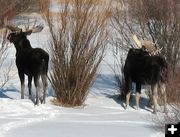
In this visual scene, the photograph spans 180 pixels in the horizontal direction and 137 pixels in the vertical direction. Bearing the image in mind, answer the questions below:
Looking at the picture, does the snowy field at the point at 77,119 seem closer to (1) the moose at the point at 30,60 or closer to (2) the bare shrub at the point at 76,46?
(2) the bare shrub at the point at 76,46

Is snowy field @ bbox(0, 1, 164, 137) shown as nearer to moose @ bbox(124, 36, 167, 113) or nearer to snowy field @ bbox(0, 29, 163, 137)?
snowy field @ bbox(0, 29, 163, 137)

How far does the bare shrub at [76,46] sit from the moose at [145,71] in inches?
32.7

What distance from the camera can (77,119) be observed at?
10.4 meters

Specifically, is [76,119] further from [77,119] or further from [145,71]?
[145,71]

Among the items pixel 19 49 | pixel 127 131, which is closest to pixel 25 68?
pixel 19 49

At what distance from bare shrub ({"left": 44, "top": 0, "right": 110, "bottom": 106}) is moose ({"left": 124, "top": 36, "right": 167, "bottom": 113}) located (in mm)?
831

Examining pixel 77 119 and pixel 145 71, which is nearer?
pixel 77 119

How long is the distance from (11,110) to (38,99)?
3.31 feet

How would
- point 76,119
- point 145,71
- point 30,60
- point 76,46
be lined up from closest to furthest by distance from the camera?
1. point 76,119
2. point 30,60
3. point 145,71
4. point 76,46

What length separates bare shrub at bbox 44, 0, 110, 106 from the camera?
12.5 m

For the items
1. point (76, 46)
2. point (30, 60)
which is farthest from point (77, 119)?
point (76, 46)

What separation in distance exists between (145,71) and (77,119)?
2.66 metres

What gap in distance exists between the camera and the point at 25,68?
1252 cm

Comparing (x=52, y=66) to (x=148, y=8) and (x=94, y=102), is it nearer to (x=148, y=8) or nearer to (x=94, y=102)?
(x=94, y=102)
